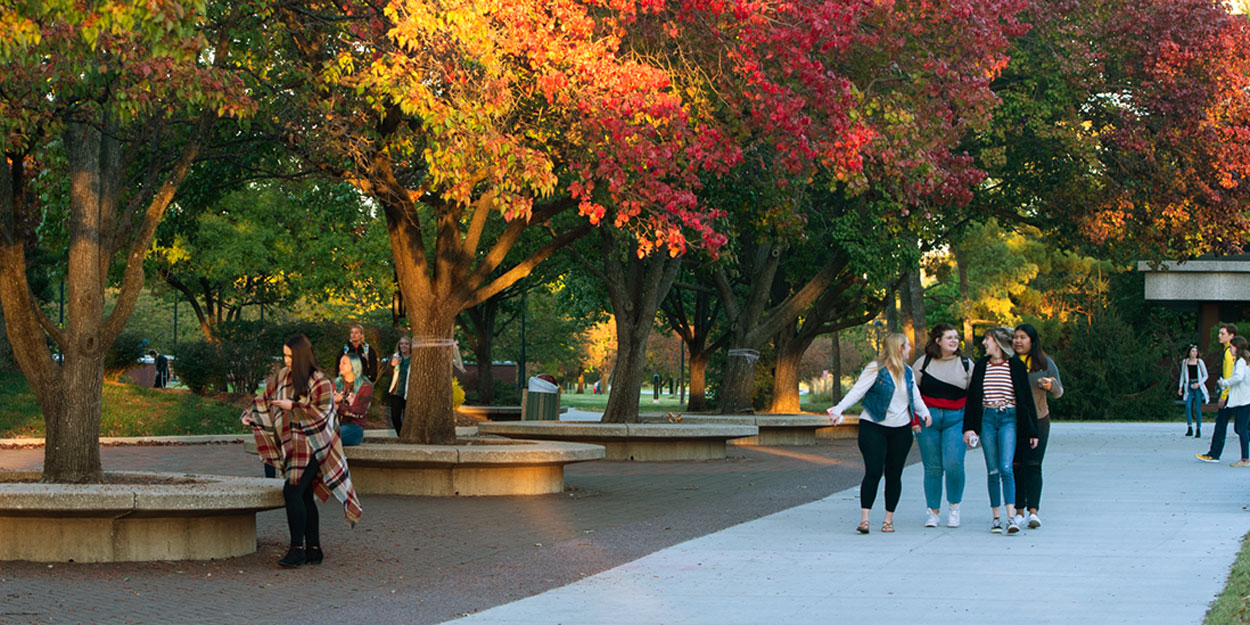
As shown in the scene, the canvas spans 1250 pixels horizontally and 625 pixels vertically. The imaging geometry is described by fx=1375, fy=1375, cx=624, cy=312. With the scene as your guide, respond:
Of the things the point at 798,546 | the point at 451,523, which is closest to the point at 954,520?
the point at 798,546

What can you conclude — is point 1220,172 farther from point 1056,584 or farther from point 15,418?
point 15,418

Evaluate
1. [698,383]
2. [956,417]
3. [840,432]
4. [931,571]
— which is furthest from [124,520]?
[698,383]

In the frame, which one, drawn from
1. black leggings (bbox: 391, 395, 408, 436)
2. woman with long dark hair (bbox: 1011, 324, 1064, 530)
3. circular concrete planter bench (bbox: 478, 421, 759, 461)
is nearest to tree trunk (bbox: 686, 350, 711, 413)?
circular concrete planter bench (bbox: 478, 421, 759, 461)

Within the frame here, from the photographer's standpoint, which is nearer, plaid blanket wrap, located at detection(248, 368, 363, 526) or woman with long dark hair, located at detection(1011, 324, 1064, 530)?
plaid blanket wrap, located at detection(248, 368, 363, 526)

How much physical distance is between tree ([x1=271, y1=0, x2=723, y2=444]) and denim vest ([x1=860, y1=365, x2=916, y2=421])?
2667mm

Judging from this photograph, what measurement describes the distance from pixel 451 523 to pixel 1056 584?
17.8 ft

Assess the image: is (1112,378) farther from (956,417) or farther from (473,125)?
(473,125)

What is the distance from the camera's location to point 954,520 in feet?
37.4

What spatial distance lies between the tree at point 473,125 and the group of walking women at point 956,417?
2716mm

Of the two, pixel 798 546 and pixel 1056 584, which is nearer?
pixel 1056 584

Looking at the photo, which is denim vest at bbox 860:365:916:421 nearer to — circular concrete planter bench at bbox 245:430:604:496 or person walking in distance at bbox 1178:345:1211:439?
circular concrete planter bench at bbox 245:430:604:496

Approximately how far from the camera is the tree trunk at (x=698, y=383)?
34125mm

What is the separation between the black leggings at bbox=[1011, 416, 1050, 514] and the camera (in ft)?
37.4

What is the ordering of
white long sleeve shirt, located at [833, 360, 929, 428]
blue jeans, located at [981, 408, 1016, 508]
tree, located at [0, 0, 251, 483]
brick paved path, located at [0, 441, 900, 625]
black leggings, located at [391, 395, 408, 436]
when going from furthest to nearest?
black leggings, located at [391, 395, 408, 436] → blue jeans, located at [981, 408, 1016, 508] → white long sleeve shirt, located at [833, 360, 929, 428] → tree, located at [0, 0, 251, 483] → brick paved path, located at [0, 441, 900, 625]
